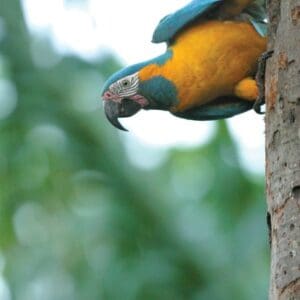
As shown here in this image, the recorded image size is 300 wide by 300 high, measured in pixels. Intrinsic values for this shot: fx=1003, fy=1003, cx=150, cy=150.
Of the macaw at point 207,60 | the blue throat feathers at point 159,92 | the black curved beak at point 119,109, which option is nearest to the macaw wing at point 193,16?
the macaw at point 207,60

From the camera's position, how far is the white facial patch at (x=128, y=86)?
350cm

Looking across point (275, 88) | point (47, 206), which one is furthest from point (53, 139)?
point (275, 88)

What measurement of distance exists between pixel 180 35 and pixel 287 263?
131 centimetres

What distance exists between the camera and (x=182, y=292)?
16.1 ft

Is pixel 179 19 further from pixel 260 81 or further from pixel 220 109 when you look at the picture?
pixel 260 81

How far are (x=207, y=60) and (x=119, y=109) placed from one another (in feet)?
1.47

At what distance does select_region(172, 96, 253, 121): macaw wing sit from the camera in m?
3.24

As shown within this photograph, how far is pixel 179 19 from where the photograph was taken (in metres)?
3.33

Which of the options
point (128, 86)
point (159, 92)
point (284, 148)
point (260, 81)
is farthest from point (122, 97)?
point (284, 148)

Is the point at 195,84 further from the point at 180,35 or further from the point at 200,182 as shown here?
the point at 200,182

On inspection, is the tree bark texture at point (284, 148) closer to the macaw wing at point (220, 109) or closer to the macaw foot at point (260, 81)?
the macaw foot at point (260, 81)

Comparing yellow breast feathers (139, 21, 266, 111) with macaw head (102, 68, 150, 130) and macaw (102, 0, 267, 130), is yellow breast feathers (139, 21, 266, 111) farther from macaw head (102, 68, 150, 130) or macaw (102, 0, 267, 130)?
macaw head (102, 68, 150, 130)

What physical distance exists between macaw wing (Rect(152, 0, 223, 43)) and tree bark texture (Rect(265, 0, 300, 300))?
621mm

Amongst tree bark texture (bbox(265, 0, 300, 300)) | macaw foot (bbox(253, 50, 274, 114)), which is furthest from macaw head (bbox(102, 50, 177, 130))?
tree bark texture (bbox(265, 0, 300, 300))
